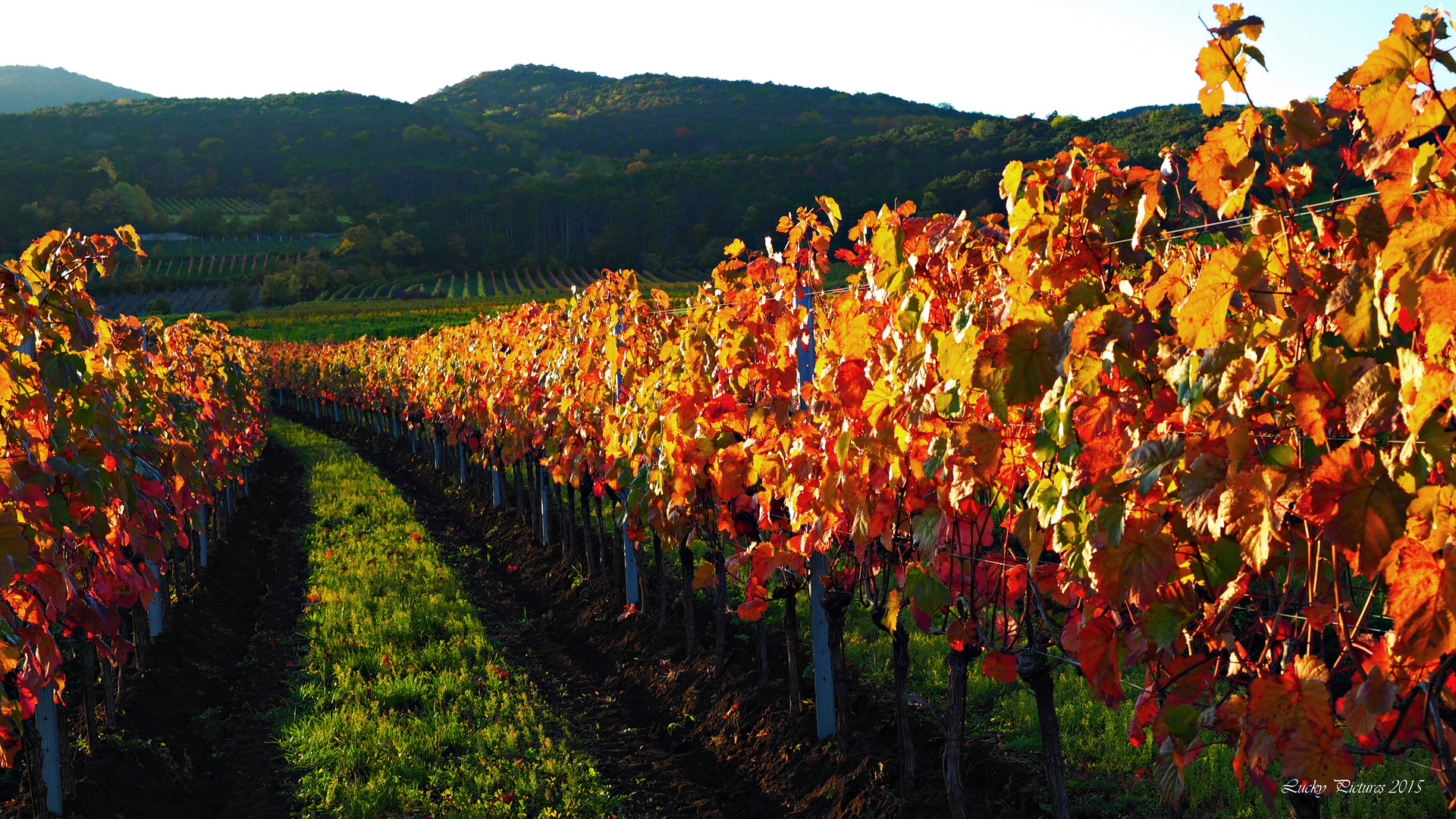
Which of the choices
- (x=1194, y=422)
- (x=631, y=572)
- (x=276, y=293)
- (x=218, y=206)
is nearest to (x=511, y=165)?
(x=218, y=206)

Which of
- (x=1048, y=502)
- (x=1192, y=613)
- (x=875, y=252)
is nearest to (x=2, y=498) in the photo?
(x=875, y=252)

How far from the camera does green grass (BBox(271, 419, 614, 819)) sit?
179 inches

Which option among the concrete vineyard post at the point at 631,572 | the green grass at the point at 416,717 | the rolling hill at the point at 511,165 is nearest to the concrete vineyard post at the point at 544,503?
the green grass at the point at 416,717

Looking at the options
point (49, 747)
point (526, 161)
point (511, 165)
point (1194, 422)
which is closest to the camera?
point (1194, 422)

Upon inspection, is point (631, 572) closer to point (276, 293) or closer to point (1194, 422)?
point (1194, 422)

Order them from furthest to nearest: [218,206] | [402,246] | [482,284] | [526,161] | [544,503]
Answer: [526,161]
[218,206]
[402,246]
[482,284]
[544,503]

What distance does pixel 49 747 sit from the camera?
4.23m

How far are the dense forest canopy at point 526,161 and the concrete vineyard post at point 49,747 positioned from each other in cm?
3967

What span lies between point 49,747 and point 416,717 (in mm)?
1805

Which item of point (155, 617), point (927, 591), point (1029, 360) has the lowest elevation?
point (155, 617)

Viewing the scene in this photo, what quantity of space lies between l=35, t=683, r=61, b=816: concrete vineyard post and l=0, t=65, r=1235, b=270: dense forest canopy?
39665mm

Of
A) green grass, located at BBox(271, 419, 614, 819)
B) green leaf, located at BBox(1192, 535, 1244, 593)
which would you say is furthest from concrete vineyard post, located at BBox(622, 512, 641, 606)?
green leaf, located at BBox(1192, 535, 1244, 593)

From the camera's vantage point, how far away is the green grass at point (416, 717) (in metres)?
4.55

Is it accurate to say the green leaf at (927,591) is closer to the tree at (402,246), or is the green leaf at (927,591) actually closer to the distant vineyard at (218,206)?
the tree at (402,246)
